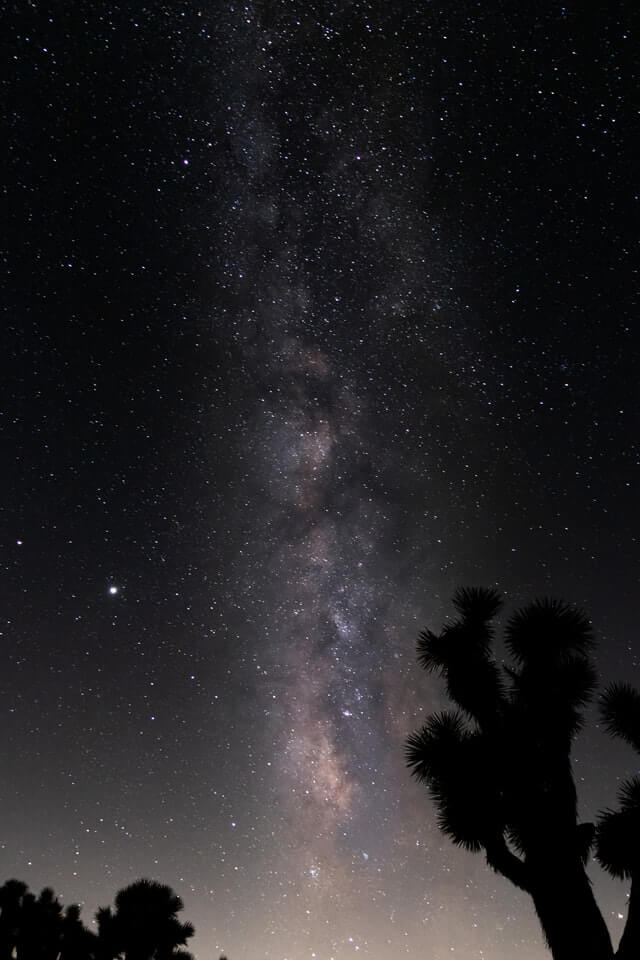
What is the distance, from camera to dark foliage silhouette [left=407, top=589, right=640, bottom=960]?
6820 mm

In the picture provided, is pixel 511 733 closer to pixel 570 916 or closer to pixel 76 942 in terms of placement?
pixel 570 916

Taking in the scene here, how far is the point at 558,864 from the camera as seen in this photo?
694 centimetres

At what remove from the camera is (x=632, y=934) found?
626 centimetres

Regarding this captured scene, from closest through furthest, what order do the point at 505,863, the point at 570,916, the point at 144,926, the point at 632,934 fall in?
the point at 632,934, the point at 570,916, the point at 505,863, the point at 144,926

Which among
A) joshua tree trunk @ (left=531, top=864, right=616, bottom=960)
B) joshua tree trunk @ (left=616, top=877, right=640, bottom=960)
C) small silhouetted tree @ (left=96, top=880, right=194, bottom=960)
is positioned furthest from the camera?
small silhouetted tree @ (left=96, top=880, right=194, bottom=960)

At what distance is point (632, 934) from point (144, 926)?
1266 centimetres

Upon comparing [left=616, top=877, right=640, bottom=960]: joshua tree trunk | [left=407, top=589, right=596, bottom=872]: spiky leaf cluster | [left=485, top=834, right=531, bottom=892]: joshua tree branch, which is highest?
[left=407, top=589, right=596, bottom=872]: spiky leaf cluster

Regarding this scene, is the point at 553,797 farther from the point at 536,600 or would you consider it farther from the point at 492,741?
the point at 536,600

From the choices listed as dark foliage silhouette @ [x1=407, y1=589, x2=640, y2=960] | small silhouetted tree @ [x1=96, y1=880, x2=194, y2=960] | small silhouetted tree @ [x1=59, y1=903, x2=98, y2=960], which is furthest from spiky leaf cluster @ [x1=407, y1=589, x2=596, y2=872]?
small silhouetted tree @ [x1=59, y1=903, x2=98, y2=960]

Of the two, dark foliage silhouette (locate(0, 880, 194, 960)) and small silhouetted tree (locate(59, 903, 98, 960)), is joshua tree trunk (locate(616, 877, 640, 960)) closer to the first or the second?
dark foliage silhouette (locate(0, 880, 194, 960))

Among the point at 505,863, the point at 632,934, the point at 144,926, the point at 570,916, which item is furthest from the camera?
the point at 144,926

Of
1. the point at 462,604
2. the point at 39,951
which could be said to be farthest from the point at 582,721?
the point at 39,951

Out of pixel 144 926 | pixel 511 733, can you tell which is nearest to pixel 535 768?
pixel 511 733

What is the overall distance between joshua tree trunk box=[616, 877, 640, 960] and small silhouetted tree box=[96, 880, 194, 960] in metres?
12.5
